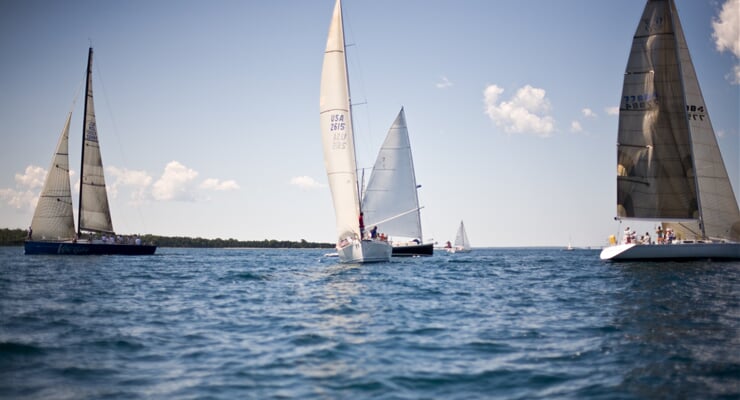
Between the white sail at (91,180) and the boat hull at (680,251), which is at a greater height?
the white sail at (91,180)

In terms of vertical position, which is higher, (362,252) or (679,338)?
(362,252)

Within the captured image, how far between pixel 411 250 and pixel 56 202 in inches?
1319

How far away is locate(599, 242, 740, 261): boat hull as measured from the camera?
36812mm

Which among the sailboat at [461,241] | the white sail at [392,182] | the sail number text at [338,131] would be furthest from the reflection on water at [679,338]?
the sailboat at [461,241]

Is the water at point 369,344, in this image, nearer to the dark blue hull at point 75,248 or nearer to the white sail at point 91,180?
the dark blue hull at point 75,248

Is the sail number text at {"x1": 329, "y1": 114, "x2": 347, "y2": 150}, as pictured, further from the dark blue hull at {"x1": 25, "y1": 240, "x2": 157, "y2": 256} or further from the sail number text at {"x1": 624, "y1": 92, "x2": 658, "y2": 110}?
the dark blue hull at {"x1": 25, "y1": 240, "x2": 157, "y2": 256}

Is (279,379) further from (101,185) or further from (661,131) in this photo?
(101,185)

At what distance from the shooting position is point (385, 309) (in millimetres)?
17266

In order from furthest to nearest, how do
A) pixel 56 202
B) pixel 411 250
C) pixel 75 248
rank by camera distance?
pixel 411 250, pixel 75 248, pixel 56 202

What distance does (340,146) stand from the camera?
38.6 meters

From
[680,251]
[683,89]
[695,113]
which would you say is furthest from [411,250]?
[683,89]

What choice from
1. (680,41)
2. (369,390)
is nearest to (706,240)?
(680,41)

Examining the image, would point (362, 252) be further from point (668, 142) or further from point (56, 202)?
point (56, 202)

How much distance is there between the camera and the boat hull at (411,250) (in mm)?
58156
